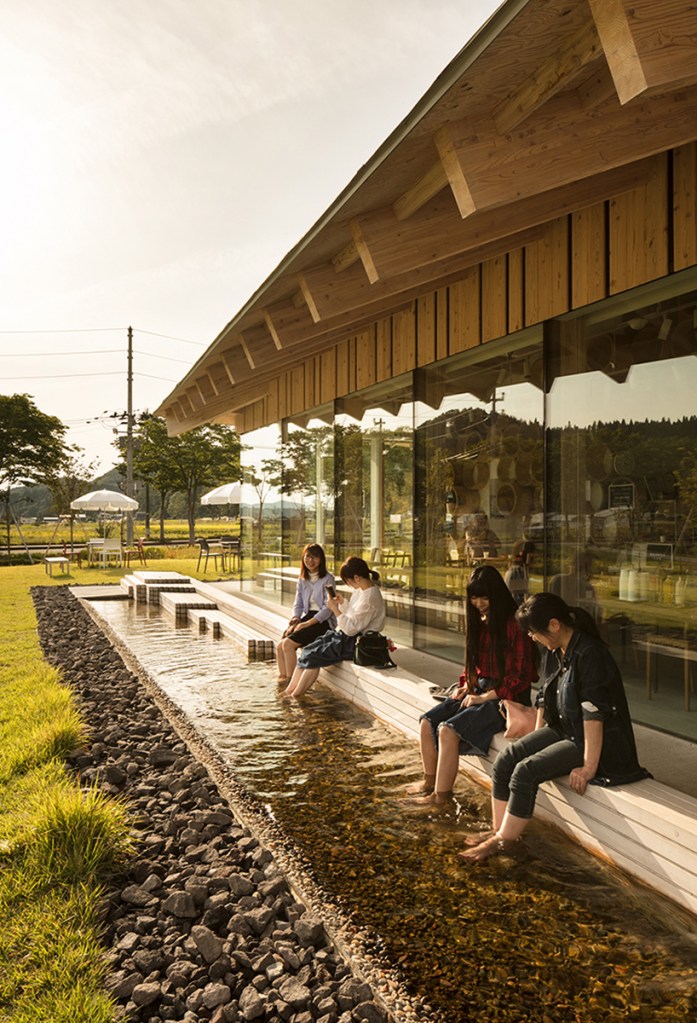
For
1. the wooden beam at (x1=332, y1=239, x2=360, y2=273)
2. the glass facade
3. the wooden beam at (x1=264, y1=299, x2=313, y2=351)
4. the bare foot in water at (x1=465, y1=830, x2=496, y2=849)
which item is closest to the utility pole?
the glass facade

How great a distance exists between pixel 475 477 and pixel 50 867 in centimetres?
494

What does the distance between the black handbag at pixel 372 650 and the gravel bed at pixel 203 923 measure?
1.93 meters

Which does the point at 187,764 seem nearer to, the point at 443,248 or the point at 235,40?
the point at 443,248

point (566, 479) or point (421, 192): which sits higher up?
point (421, 192)

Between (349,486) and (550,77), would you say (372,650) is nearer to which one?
(349,486)

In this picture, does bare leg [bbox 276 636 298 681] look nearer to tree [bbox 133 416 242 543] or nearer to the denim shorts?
the denim shorts

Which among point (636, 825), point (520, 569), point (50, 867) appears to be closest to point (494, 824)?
point (636, 825)

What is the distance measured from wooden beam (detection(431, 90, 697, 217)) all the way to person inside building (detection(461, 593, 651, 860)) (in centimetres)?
214

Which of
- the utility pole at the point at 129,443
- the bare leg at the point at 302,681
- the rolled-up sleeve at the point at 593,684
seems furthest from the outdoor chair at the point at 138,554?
the rolled-up sleeve at the point at 593,684

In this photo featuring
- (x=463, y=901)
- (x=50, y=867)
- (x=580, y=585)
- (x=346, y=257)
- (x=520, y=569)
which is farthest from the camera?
(x=520, y=569)

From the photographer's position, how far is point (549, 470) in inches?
246

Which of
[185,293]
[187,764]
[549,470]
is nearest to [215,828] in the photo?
[187,764]

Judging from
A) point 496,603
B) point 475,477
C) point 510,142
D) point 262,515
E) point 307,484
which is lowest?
point 496,603

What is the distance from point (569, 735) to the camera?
3914mm
